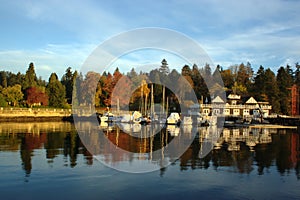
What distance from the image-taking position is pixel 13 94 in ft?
246

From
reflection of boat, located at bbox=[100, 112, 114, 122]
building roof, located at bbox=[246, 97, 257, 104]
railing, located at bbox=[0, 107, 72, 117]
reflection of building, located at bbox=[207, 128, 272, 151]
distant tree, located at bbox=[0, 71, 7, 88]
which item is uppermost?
distant tree, located at bbox=[0, 71, 7, 88]

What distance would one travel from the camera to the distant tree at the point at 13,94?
74.8m

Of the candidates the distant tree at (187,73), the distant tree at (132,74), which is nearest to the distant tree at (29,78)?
the distant tree at (132,74)

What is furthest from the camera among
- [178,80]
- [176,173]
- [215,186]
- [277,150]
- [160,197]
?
[178,80]

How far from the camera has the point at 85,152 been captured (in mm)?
21531

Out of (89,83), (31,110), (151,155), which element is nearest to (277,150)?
(151,155)

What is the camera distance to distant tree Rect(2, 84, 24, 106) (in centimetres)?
7475

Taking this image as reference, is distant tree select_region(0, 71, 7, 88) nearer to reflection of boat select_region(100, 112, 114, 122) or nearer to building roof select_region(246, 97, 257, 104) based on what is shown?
reflection of boat select_region(100, 112, 114, 122)

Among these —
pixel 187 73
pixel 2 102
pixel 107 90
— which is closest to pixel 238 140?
pixel 107 90

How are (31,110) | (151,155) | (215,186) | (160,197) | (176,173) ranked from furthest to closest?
(31,110), (151,155), (176,173), (215,186), (160,197)

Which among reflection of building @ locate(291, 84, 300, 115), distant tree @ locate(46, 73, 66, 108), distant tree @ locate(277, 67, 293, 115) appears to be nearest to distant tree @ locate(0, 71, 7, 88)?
distant tree @ locate(46, 73, 66, 108)

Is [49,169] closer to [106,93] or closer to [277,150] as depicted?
[277,150]

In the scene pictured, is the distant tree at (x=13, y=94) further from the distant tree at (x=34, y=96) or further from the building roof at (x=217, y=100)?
the building roof at (x=217, y=100)

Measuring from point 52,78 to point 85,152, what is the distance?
63369 mm
